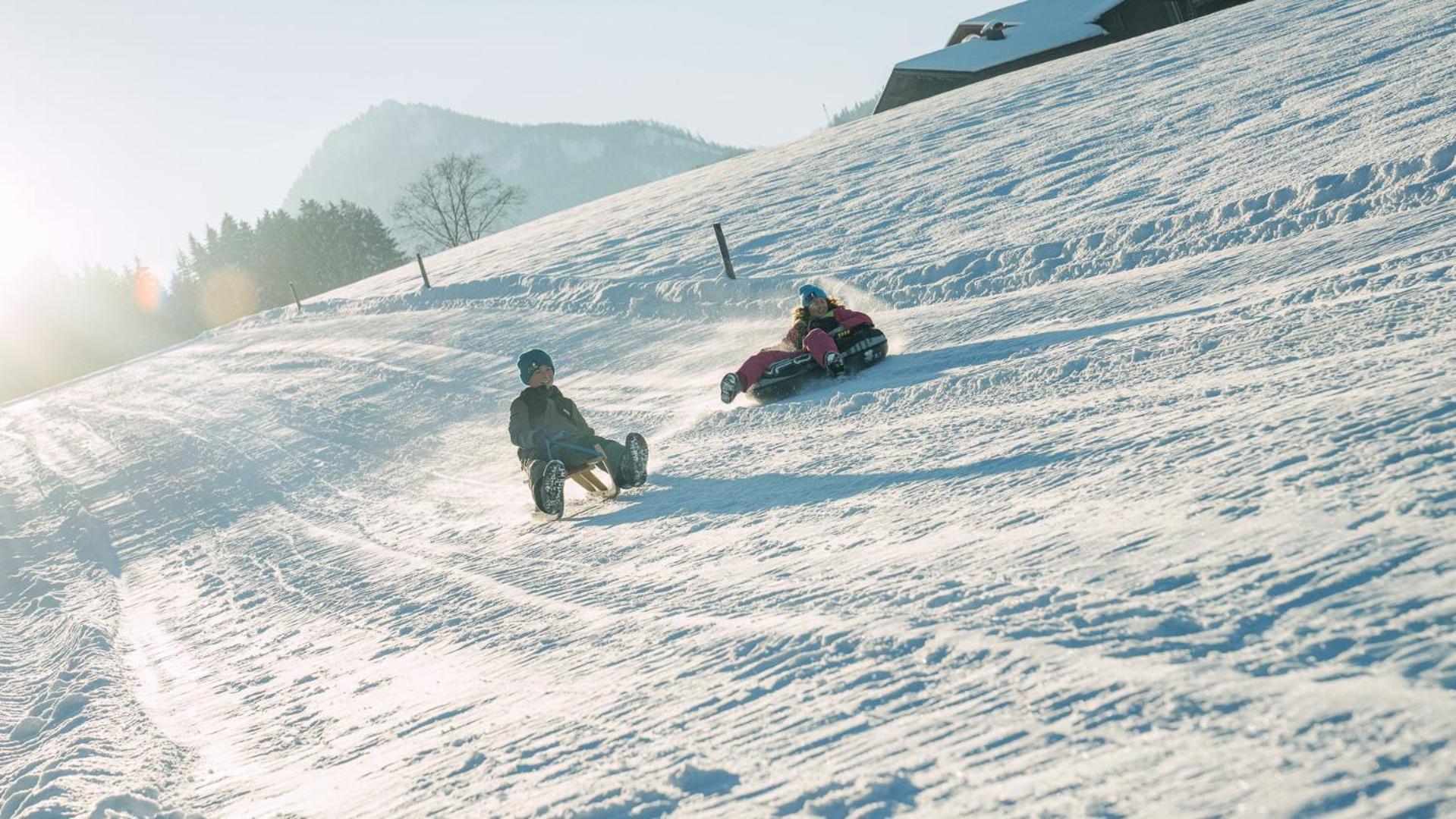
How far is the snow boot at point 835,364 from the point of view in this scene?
382 inches

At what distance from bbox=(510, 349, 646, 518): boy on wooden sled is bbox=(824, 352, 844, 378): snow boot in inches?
78.1

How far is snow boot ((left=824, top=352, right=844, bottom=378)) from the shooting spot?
9.70m

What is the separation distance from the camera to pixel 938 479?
607 cm

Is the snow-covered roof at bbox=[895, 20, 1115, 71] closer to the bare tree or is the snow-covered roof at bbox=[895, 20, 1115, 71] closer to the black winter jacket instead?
the black winter jacket

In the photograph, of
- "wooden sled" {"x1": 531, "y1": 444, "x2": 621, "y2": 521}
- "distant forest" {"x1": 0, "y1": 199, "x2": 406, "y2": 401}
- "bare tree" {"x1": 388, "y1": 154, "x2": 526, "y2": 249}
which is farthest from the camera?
"distant forest" {"x1": 0, "y1": 199, "x2": 406, "y2": 401}

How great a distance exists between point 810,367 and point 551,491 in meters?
3.01

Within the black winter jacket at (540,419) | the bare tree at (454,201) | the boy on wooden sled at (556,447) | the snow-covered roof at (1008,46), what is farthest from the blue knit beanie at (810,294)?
the bare tree at (454,201)

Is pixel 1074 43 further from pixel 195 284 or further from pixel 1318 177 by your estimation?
pixel 195 284

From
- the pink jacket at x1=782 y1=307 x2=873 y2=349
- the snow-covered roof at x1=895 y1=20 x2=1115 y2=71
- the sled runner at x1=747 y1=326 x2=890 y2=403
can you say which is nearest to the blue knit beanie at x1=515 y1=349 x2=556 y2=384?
the sled runner at x1=747 y1=326 x2=890 y2=403

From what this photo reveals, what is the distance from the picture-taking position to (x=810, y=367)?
997 cm

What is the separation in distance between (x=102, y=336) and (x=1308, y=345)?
10772cm

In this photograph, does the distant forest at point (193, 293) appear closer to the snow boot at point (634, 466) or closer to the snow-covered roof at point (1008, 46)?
the snow-covered roof at point (1008, 46)

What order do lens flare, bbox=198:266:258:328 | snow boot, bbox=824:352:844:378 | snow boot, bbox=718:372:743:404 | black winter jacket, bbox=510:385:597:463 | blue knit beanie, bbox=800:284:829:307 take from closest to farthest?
black winter jacket, bbox=510:385:597:463, snow boot, bbox=824:352:844:378, snow boot, bbox=718:372:743:404, blue knit beanie, bbox=800:284:829:307, lens flare, bbox=198:266:258:328

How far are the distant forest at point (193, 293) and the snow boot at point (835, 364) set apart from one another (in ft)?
249
